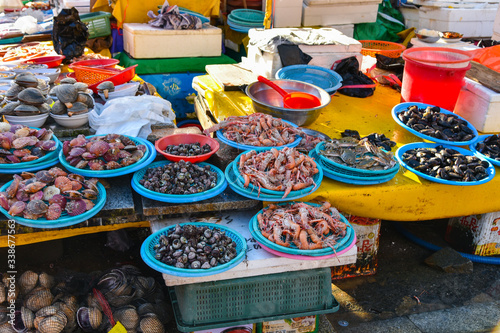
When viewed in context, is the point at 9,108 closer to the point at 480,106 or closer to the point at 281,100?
the point at 281,100

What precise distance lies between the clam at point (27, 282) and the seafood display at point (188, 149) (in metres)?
1.25

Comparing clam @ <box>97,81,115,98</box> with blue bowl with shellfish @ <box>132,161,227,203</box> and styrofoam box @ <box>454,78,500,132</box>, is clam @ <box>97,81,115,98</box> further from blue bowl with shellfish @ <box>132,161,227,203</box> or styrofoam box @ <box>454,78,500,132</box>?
styrofoam box @ <box>454,78,500,132</box>

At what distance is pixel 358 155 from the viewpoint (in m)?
3.05

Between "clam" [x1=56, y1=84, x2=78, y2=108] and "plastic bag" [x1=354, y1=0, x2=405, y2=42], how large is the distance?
452cm

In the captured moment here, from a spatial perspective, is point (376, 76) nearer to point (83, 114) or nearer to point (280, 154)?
point (280, 154)

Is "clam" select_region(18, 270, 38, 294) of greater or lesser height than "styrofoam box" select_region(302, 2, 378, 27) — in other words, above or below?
below

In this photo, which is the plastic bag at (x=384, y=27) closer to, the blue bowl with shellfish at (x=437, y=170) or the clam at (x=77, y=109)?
the blue bowl with shellfish at (x=437, y=170)

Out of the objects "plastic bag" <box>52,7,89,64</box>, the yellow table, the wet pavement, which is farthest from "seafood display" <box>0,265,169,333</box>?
"plastic bag" <box>52,7,89,64</box>

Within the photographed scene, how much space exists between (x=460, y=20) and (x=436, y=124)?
4.11 metres

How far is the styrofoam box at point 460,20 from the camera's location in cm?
668

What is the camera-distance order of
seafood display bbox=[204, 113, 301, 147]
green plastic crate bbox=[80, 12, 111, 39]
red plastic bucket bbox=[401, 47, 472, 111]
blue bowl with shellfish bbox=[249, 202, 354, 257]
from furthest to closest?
green plastic crate bbox=[80, 12, 111, 39]
red plastic bucket bbox=[401, 47, 472, 111]
seafood display bbox=[204, 113, 301, 147]
blue bowl with shellfish bbox=[249, 202, 354, 257]

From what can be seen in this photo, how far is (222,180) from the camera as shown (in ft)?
9.21

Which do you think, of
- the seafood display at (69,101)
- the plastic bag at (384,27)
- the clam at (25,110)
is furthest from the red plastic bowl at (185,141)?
the plastic bag at (384,27)

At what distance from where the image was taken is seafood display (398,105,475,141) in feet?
11.3
